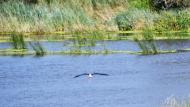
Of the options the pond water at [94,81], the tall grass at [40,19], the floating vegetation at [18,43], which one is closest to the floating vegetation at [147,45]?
the pond water at [94,81]

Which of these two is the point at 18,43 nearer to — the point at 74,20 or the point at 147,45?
the point at 147,45

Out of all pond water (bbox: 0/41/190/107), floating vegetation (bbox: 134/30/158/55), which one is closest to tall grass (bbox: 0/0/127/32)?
floating vegetation (bbox: 134/30/158/55)

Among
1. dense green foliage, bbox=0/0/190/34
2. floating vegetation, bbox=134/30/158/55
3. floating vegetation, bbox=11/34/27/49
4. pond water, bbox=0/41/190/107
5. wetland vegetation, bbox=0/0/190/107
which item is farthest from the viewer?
dense green foliage, bbox=0/0/190/34

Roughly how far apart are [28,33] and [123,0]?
9587mm

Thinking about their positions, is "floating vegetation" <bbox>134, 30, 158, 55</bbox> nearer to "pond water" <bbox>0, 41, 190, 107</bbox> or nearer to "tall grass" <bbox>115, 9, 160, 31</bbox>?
"pond water" <bbox>0, 41, 190, 107</bbox>

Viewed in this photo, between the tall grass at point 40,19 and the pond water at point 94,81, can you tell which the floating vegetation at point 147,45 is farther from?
the tall grass at point 40,19

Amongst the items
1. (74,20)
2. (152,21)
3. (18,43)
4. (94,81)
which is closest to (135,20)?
(152,21)

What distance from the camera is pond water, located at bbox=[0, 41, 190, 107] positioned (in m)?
21.4

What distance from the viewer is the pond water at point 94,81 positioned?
21391 mm

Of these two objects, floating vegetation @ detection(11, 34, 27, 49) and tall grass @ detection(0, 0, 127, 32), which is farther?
tall grass @ detection(0, 0, 127, 32)

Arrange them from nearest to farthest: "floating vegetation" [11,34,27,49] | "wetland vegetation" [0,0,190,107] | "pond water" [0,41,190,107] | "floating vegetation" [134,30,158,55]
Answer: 1. "pond water" [0,41,190,107]
2. "wetland vegetation" [0,0,190,107]
3. "floating vegetation" [134,30,158,55]
4. "floating vegetation" [11,34,27,49]

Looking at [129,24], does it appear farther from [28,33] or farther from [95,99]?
[95,99]

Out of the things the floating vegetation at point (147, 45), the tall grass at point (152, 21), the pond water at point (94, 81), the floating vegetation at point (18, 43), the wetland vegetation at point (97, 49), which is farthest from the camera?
the tall grass at point (152, 21)

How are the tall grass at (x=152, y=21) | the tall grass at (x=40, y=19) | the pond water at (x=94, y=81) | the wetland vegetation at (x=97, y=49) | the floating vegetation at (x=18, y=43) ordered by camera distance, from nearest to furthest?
the pond water at (x=94, y=81)
the wetland vegetation at (x=97, y=49)
the floating vegetation at (x=18, y=43)
the tall grass at (x=40, y=19)
the tall grass at (x=152, y=21)
